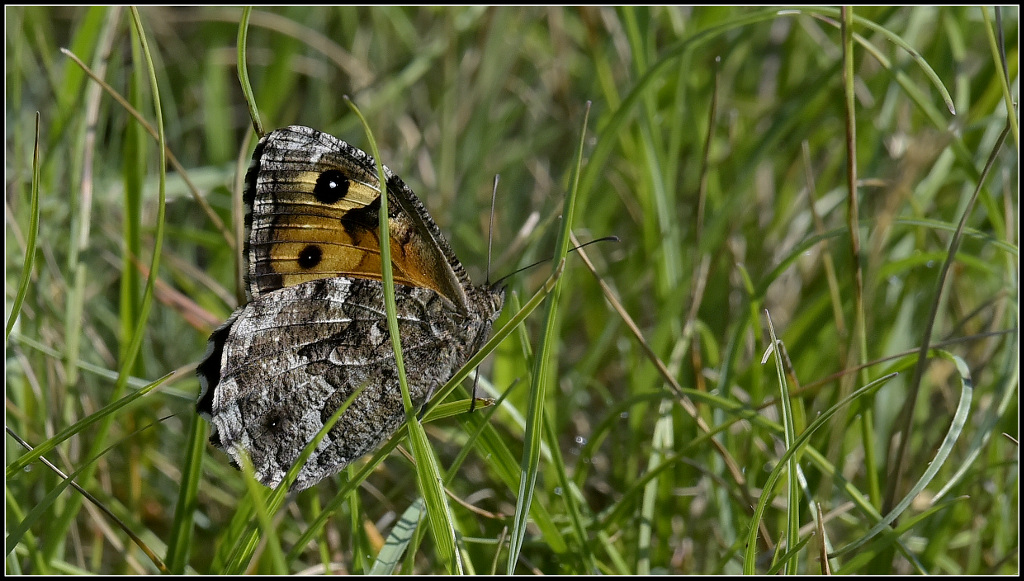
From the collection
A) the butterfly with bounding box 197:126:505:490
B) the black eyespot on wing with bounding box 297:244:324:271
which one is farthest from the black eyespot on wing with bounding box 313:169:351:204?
the black eyespot on wing with bounding box 297:244:324:271

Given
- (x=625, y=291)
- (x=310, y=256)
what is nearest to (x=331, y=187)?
(x=310, y=256)

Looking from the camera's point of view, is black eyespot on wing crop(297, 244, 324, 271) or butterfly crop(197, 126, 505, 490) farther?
black eyespot on wing crop(297, 244, 324, 271)

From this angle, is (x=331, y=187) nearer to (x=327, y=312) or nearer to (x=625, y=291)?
(x=327, y=312)

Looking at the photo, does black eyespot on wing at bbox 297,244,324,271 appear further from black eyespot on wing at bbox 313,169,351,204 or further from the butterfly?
black eyespot on wing at bbox 313,169,351,204

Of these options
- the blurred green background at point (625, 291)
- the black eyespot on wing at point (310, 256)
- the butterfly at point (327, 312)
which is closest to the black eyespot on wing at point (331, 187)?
the butterfly at point (327, 312)

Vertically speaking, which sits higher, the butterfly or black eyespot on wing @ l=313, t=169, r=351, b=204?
black eyespot on wing @ l=313, t=169, r=351, b=204

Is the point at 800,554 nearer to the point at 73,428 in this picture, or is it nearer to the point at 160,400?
the point at 73,428

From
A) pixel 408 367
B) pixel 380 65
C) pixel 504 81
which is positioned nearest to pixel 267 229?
pixel 408 367

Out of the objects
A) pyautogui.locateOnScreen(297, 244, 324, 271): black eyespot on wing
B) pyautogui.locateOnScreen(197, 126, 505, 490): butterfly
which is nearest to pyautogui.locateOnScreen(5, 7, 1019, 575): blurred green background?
pyautogui.locateOnScreen(197, 126, 505, 490): butterfly
